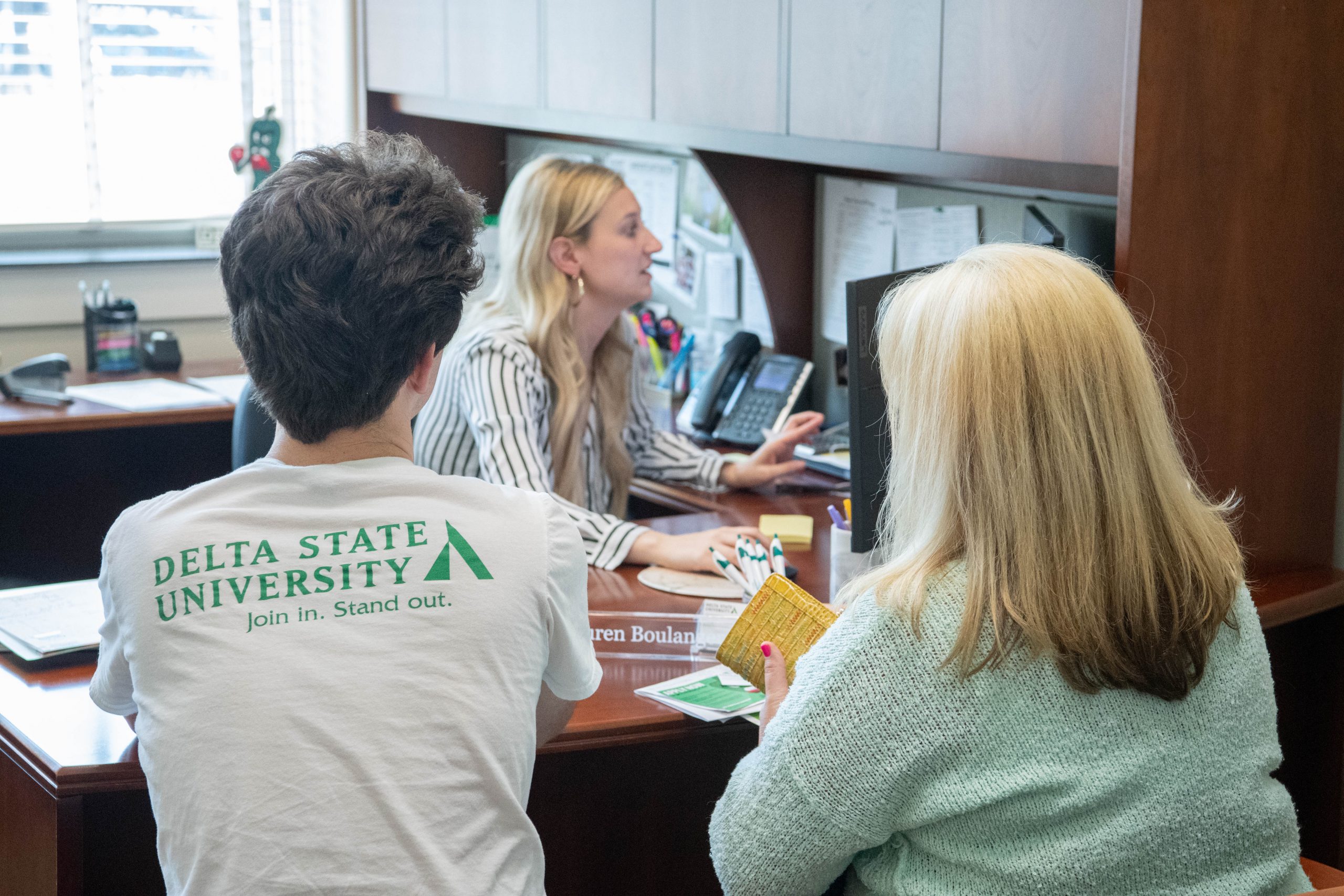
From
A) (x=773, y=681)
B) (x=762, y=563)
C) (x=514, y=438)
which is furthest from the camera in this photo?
(x=514, y=438)

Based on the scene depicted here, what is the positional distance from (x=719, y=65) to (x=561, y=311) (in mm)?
518

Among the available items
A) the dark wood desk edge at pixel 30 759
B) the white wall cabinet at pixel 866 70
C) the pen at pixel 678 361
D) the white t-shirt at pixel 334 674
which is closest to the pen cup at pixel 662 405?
the pen at pixel 678 361

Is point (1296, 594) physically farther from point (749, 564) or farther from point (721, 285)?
point (721, 285)

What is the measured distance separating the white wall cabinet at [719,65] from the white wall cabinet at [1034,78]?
0.42 meters

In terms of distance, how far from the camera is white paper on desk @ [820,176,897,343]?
8.55 ft

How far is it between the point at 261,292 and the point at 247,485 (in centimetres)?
16

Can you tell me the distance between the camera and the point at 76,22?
142 inches

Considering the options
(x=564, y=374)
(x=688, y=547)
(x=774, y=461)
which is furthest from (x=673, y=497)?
(x=688, y=547)

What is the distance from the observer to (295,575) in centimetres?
105

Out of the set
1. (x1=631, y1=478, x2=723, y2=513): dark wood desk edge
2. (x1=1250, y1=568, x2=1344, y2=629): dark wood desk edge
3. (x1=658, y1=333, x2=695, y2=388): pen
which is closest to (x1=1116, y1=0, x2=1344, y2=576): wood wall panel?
(x1=1250, y1=568, x2=1344, y2=629): dark wood desk edge

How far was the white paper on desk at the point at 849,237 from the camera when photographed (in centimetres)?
261

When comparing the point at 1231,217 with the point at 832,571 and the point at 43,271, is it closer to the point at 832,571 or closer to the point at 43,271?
the point at 832,571

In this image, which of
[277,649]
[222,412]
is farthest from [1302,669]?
[222,412]

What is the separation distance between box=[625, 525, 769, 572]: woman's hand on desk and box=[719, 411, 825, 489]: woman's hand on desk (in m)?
0.39
